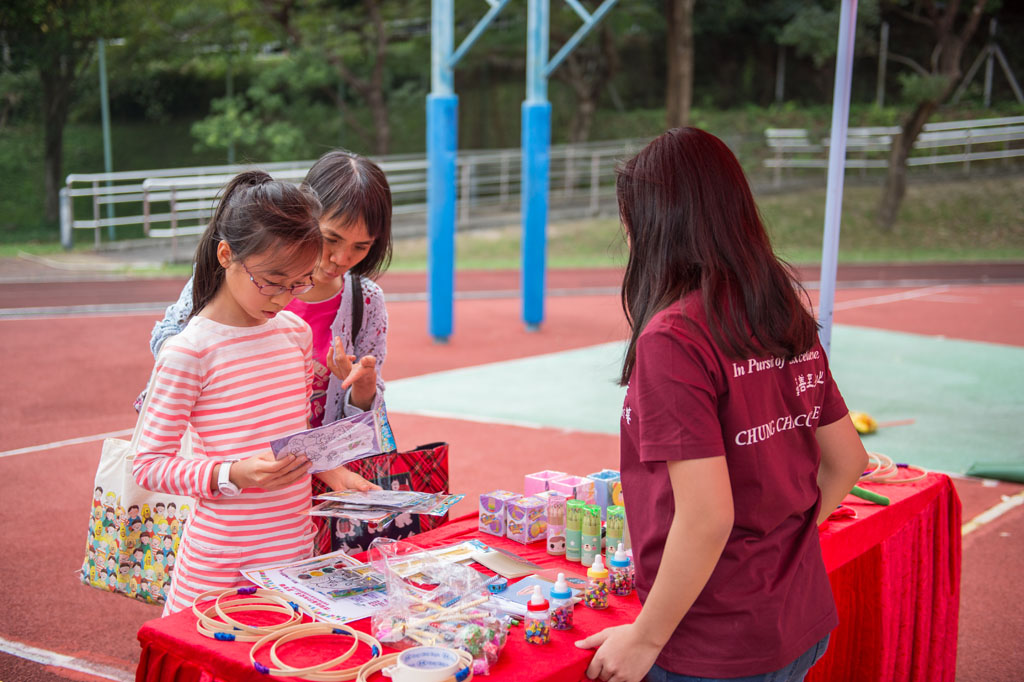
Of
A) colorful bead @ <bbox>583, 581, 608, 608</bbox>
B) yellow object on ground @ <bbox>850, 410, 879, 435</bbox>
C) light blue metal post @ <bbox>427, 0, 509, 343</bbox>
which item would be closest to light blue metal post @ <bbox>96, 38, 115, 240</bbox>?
light blue metal post @ <bbox>427, 0, 509, 343</bbox>

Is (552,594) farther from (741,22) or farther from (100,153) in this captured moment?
(741,22)

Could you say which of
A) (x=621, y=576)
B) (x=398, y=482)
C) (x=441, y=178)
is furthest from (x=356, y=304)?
(x=441, y=178)

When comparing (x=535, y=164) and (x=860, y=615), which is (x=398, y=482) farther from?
(x=535, y=164)

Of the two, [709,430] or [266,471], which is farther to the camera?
[266,471]

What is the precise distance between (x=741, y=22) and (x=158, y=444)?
104ft

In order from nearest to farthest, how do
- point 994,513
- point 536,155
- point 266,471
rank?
point 266,471 → point 994,513 → point 536,155

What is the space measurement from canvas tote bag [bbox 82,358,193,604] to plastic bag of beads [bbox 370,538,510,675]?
775 millimetres

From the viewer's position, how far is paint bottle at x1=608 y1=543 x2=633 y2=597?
2418 millimetres

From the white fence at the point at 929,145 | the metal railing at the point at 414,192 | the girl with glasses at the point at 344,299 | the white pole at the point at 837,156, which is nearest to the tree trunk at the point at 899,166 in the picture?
the white fence at the point at 929,145

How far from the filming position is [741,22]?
31.1 m

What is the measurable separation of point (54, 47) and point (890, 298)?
20.0 meters

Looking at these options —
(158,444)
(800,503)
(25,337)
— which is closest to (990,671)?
(800,503)

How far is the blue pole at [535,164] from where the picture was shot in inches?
441

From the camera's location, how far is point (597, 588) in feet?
7.62
